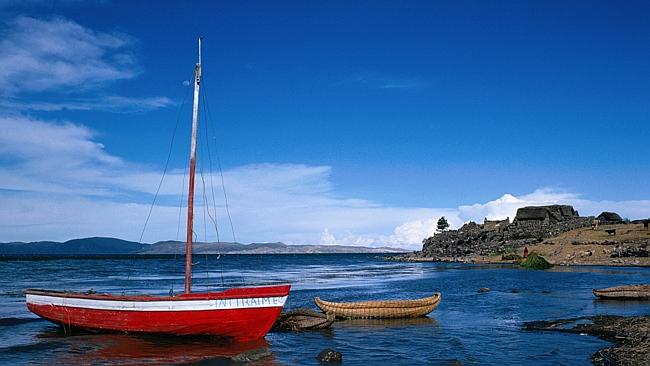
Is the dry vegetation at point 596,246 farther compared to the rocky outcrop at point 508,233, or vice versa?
the rocky outcrop at point 508,233

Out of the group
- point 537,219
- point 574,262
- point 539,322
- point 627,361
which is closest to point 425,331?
point 539,322

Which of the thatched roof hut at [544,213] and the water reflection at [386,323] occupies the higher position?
the thatched roof hut at [544,213]

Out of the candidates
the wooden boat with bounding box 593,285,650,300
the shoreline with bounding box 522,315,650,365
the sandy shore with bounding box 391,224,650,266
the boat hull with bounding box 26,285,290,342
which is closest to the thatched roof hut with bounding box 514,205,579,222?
the sandy shore with bounding box 391,224,650,266

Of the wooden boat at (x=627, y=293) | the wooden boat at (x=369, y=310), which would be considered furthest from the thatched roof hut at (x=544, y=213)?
the wooden boat at (x=369, y=310)

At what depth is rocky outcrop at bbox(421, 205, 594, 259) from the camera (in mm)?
121106

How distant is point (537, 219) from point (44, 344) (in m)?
130

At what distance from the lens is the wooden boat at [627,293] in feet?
122

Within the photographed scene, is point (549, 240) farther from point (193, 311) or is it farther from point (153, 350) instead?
point (153, 350)

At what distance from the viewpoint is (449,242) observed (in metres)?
145

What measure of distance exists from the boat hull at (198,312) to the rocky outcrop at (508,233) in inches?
3897

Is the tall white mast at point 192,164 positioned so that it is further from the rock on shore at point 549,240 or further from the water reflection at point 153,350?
the rock on shore at point 549,240

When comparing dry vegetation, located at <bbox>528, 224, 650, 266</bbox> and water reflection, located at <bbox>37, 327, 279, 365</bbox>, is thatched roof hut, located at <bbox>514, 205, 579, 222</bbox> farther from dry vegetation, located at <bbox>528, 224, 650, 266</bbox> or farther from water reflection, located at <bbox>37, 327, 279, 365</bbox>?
water reflection, located at <bbox>37, 327, 279, 365</bbox>

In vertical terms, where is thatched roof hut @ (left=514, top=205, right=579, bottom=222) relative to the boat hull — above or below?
above

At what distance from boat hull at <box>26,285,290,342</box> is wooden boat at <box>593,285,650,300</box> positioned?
25848 millimetres
